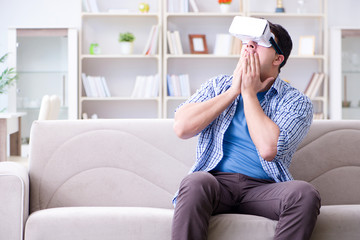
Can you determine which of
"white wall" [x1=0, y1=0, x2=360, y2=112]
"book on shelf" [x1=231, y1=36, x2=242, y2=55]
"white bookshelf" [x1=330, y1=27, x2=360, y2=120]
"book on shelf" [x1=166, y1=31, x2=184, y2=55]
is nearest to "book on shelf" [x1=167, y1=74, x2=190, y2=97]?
"book on shelf" [x1=166, y1=31, x2=184, y2=55]

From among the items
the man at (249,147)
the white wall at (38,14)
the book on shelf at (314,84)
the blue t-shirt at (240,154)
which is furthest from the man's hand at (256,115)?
the white wall at (38,14)

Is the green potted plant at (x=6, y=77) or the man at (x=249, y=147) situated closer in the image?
the man at (x=249, y=147)

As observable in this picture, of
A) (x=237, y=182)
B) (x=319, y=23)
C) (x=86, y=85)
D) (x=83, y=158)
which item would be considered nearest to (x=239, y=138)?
(x=237, y=182)

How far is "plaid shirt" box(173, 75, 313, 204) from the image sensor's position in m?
1.85

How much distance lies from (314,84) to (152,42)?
5.69ft

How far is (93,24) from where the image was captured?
5.56 meters

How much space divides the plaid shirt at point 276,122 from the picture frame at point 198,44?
347 centimetres

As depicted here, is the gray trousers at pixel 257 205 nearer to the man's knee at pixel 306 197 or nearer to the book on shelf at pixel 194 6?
the man's knee at pixel 306 197

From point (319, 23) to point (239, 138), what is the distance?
407 cm

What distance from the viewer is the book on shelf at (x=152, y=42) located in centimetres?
536

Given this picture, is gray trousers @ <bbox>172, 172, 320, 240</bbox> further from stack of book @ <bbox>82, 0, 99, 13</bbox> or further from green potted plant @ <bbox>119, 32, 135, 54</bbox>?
stack of book @ <bbox>82, 0, 99, 13</bbox>

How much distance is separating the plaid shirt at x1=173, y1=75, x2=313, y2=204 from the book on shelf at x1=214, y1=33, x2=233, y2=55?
11.3 ft

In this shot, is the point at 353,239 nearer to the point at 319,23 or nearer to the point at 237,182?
the point at 237,182

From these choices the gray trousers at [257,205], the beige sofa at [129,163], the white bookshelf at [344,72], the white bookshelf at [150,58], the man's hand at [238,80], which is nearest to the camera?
the gray trousers at [257,205]
